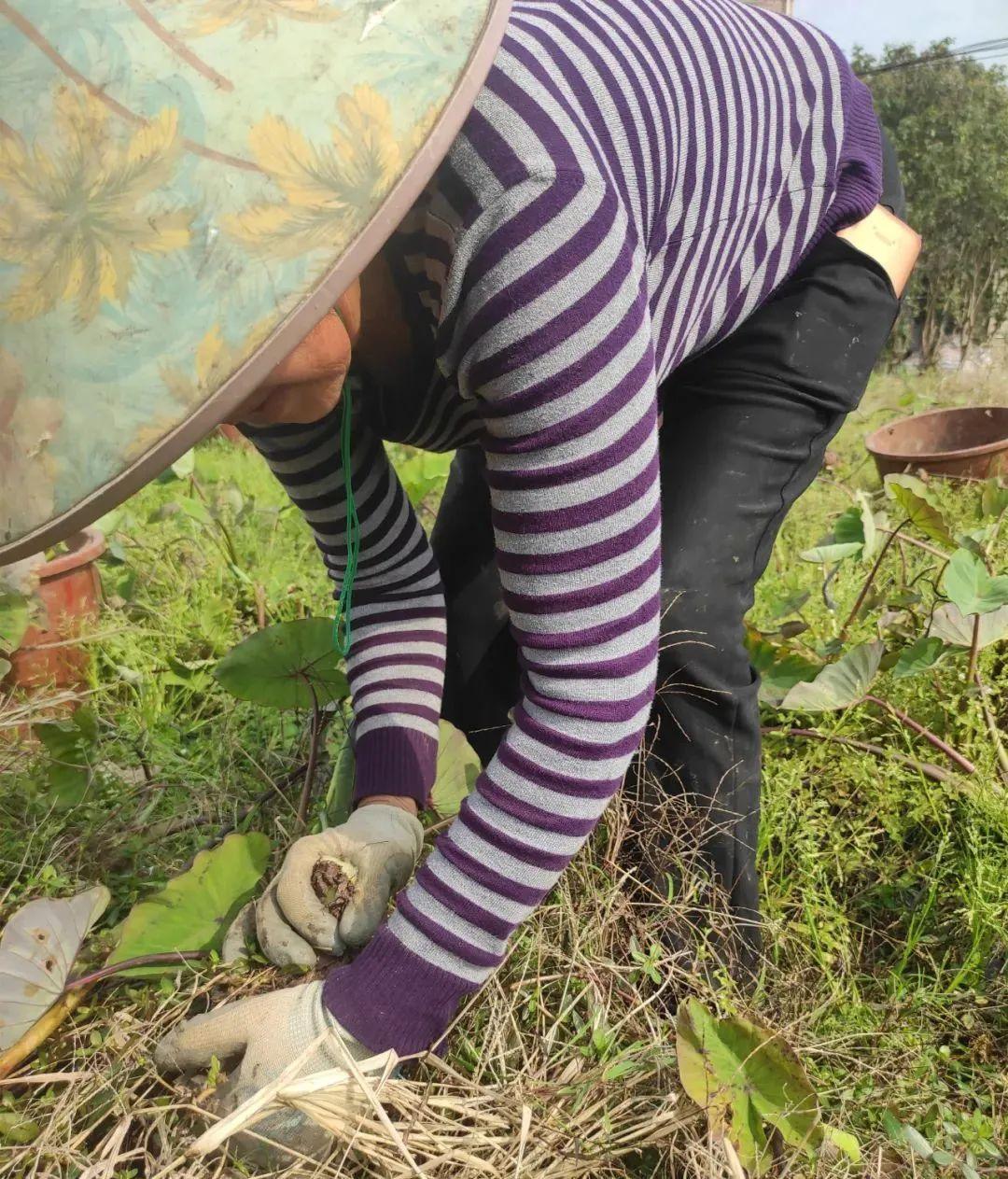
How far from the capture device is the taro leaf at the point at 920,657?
185 centimetres

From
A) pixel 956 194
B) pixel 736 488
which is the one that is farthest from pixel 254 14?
pixel 956 194

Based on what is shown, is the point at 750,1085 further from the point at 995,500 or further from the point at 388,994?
the point at 995,500

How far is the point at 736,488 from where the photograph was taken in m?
1.40

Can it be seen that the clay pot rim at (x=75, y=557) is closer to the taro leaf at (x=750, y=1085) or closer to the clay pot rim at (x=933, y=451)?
the taro leaf at (x=750, y=1085)

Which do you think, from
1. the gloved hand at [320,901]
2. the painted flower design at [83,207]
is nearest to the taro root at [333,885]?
the gloved hand at [320,901]

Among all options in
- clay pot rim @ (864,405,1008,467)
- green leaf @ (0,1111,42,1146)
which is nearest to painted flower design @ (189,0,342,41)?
green leaf @ (0,1111,42,1146)

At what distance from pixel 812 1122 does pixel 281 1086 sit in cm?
53

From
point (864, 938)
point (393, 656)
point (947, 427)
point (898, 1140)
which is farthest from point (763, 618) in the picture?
point (947, 427)

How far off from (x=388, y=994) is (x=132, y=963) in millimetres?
367

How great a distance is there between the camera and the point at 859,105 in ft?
4.80

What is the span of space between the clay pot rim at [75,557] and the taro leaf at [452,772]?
3.61ft

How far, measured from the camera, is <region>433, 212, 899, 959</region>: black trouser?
4.53ft

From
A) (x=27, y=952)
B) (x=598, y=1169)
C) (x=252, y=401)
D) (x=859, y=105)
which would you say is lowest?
(x=598, y=1169)

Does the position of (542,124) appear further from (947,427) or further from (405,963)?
(947,427)
